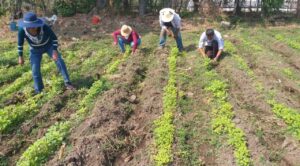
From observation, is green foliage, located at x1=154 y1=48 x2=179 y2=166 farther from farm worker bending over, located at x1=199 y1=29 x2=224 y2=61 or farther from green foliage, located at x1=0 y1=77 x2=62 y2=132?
green foliage, located at x1=0 y1=77 x2=62 y2=132

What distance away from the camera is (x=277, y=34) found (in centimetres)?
1644

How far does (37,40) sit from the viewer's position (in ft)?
29.5

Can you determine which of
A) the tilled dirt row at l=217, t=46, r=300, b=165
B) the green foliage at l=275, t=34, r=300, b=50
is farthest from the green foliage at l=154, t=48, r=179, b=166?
the green foliage at l=275, t=34, r=300, b=50

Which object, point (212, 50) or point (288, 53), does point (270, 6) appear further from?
point (212, 50)

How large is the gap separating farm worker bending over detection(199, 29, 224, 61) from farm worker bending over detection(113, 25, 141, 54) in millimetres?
1860

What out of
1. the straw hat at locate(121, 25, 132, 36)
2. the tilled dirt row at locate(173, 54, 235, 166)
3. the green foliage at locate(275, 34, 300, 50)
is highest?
the straw hat at locate(121, 25, 132, 36)

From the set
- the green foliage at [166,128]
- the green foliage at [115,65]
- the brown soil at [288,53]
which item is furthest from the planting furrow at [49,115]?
the brown soil at [288,53]

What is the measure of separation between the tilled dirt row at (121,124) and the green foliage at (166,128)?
148 millimetres

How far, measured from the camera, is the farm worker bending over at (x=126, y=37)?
40.3ft

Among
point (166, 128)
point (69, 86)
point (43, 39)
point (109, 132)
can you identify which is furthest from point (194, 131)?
point (43, 39)

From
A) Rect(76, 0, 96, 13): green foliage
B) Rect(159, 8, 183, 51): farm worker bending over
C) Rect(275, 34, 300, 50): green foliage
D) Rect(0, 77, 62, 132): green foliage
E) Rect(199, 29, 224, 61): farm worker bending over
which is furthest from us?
Rect(76, 0, 96, 13): green foliage

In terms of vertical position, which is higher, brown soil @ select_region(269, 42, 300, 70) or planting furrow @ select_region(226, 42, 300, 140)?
brown soil @ select_region(269, 42, 300, 70)

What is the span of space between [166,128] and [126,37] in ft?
17.6

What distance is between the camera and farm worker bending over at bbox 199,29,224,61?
11.5 m
